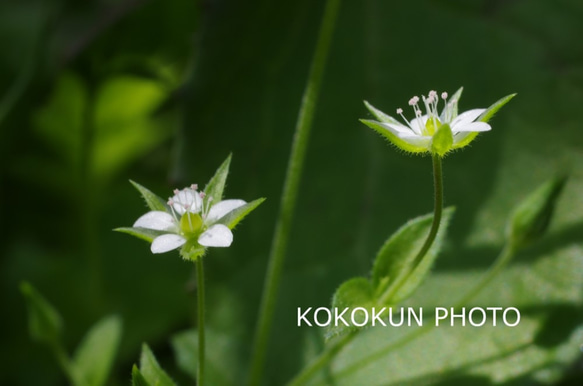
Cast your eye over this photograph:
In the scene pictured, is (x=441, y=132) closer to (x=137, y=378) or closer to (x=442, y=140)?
(x=442, y=140)

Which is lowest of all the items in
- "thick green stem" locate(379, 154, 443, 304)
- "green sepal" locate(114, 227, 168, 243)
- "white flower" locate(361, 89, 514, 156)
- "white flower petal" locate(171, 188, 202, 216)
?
"thick green stem" locate(379, 154, 443, 304)

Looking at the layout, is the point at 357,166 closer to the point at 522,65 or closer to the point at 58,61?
the point at 522,65

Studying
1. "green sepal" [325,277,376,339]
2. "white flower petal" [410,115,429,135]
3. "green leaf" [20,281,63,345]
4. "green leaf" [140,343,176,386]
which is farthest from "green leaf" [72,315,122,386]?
"white flower petal" [410,115,429,135]

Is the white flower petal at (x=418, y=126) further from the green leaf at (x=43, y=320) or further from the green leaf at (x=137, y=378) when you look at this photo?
the green leaf at (x=43, y=320)

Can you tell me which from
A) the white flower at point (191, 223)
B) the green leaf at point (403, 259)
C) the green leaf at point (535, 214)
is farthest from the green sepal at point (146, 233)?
the green leaf at point (535, 214)

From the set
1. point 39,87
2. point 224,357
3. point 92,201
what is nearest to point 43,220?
point 92,201

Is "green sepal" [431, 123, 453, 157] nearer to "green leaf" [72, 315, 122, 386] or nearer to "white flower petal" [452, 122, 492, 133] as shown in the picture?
"white flower petal" [452, 122, 492, 133]

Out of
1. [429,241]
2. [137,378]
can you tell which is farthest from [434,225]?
[137,378]
